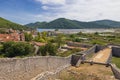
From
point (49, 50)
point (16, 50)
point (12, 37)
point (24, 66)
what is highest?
point (24, 66)

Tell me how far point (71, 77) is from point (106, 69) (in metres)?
5.26

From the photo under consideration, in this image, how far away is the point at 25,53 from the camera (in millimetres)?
35500

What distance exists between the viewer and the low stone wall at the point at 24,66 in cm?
1356

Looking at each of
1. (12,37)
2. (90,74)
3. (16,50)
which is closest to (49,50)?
(16,50)

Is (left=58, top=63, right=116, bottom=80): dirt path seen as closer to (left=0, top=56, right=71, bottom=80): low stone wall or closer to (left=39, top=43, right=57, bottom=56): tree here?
(left=0, top=56, right=71, bottom=80): low stone wall

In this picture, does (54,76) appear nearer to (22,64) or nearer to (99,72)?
(22,64)

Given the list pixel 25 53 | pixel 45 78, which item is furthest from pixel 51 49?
pixel 45 78

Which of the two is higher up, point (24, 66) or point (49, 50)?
point (24, 66)

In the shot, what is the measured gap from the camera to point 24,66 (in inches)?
611

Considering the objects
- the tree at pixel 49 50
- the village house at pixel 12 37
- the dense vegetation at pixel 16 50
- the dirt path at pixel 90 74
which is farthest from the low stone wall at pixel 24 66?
the village house at pixel 12 37

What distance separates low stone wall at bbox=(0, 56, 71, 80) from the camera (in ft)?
44.5

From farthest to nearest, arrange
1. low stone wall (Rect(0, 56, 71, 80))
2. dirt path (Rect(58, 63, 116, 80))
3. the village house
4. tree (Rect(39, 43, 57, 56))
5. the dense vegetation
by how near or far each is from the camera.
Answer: the village house
tree (Rect(39, 43, 57, 56))
the dense vegetation
dirt path (Rect(58, 63, 116, 80))
low stone wall (Rect(0, 56, 71, 80))

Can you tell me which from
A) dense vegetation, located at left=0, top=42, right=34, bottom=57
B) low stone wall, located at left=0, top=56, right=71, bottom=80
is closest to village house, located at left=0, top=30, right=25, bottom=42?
dense vegetation, located at left=0, top=42, right=34, bottom=57

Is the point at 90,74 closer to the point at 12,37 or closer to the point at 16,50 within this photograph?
the point at 16,50
